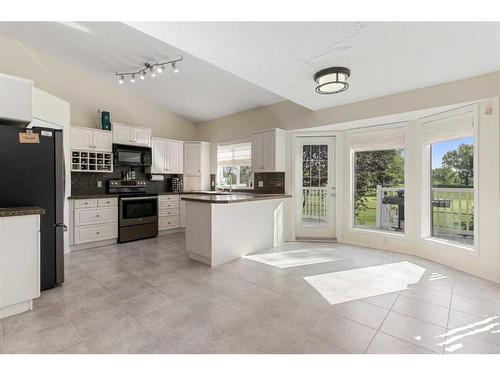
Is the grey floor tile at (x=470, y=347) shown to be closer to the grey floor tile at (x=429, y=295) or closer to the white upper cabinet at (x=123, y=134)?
the grey floor tile at (x=429, y=295)

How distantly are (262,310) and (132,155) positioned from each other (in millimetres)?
4392

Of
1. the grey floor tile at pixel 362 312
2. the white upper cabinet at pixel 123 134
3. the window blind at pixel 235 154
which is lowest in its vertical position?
the grey floor tile at pixel 362 312

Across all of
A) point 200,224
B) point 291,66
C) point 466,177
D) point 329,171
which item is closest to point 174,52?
point 291,66

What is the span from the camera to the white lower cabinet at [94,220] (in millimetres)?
4169

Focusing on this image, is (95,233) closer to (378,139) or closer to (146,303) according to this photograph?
(146,303)

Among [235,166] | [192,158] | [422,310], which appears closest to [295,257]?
[422,310]

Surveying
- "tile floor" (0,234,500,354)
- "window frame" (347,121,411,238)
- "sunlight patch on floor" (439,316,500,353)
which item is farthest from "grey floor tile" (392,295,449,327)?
"window frame" (347,121,411,238)

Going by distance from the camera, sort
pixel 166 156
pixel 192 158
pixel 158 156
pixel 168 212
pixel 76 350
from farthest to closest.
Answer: pixel 192 158 < pixel 166 156 < pixel 158 156 < pixel 168 212 < pixel 76 350

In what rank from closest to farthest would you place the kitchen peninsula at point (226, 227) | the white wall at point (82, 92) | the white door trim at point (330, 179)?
the kitchen peninsula at point (226, 227) → the white wall at point (82, 92) → the white door trim at point (330, 179)

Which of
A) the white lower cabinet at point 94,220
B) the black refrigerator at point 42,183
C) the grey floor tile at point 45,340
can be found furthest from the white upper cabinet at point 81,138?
the grey floor tile at point 45,340

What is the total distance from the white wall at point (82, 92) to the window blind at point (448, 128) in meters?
5.50

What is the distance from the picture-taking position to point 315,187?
4.87 m

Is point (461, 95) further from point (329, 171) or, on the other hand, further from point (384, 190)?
point (329, 171)

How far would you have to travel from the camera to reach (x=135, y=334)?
1820mm
